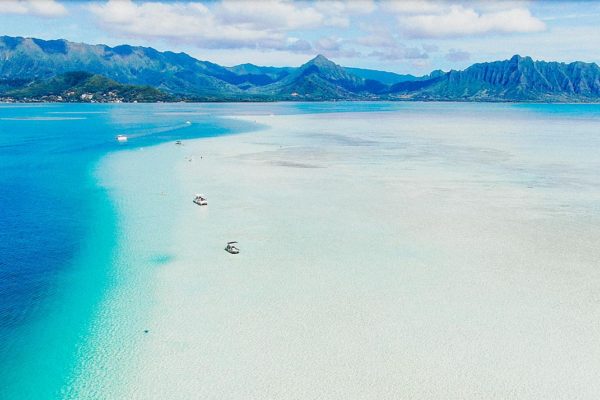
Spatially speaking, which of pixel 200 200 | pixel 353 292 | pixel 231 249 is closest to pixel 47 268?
pixel 231 249

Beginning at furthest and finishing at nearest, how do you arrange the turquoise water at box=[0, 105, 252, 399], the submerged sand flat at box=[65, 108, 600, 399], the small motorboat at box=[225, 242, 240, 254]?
the small motorboat at box=[225, 242, 240, 254] < the turquoise water at box=[0, 105, 252, 399] < the submerged sand flat at box=[65, 108, 600, 399]

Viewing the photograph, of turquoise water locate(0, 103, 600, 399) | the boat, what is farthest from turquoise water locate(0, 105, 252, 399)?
the boat

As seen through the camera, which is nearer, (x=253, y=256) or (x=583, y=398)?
(x=583, y=398)

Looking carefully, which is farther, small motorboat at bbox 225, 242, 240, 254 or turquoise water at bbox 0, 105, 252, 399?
small motorboat at bbox 225, 242, 240, 254

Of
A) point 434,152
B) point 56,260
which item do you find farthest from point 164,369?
point 434,152

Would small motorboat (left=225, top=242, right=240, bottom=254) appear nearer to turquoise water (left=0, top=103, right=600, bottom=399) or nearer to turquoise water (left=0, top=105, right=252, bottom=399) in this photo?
turquoise water (left=0, top=103, right=600, bottom=399)

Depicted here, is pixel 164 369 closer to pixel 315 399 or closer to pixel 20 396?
pixel 20 396

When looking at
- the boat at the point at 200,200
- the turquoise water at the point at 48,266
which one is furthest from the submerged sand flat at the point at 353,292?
the turquoise water at the point at 48,266

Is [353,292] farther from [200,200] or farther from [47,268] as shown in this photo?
[200,200]

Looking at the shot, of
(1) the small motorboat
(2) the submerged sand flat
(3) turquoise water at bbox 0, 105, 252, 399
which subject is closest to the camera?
(2) the submerged sand flat
